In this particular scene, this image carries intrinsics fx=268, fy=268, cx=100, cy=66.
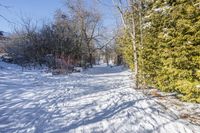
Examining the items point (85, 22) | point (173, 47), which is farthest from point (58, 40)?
point (173, 47)

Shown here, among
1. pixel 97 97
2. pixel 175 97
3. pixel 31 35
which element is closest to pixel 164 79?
pixel 175 97

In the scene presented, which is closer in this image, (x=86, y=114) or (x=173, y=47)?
(x=86, y=114)

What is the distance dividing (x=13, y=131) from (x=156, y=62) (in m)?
8.22

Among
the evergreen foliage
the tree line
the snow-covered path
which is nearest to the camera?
the snow-covered path

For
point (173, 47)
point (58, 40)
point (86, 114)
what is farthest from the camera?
point (58, 40)

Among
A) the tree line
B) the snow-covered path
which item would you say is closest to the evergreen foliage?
the snow-covered path

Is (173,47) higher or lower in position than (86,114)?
higher

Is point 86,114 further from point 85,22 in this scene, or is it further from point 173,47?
point 85,22

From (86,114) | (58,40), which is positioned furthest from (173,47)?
(58,40)

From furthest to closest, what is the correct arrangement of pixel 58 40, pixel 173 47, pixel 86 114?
pixel 58 40 < pixel 173 47 < pixel 86 114

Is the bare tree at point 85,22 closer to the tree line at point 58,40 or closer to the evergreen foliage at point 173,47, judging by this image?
the tree line at point 58,40

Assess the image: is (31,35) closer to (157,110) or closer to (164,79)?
(164,79)

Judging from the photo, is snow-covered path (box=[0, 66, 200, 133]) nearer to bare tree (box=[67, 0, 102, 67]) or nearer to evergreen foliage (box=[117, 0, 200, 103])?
evergreen foliage (box=[117, 0, 200, 103])

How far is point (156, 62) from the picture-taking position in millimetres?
13070
